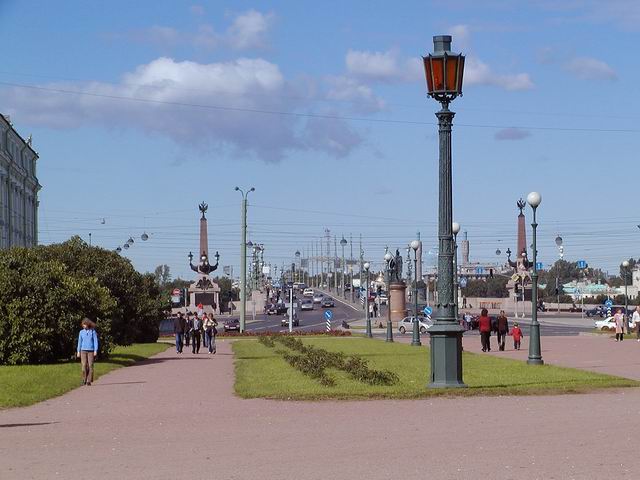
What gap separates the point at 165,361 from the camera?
129 feet

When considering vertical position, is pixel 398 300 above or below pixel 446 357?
above

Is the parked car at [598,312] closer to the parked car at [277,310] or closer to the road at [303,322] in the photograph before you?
the road at [303,322]

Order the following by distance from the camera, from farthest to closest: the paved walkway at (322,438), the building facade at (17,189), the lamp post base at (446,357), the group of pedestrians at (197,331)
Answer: the building facade at (17,189) < the group of pedestrians at (197,331) < the lamp post base at (446,357) < the paved walkway at (322,438)

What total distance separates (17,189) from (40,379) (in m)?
68.4

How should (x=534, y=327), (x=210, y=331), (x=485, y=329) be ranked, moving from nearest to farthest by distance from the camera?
(x=534, y=327) < (x=485, y=329) < (x=210, y=331)

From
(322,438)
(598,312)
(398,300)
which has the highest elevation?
(398,300)

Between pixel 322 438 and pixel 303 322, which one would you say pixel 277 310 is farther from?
pixel 322 438

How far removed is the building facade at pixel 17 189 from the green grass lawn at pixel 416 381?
5096 cm

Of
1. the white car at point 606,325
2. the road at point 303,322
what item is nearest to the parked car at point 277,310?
the road at point 303,322

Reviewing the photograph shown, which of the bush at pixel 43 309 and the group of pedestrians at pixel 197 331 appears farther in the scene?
the group of pedestrians at pixel 197 331

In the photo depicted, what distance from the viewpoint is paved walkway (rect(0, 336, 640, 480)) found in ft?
40.4

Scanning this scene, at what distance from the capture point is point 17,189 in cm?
9312

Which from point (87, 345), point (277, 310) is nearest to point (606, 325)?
point (87, 345)

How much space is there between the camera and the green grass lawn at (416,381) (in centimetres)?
2194
